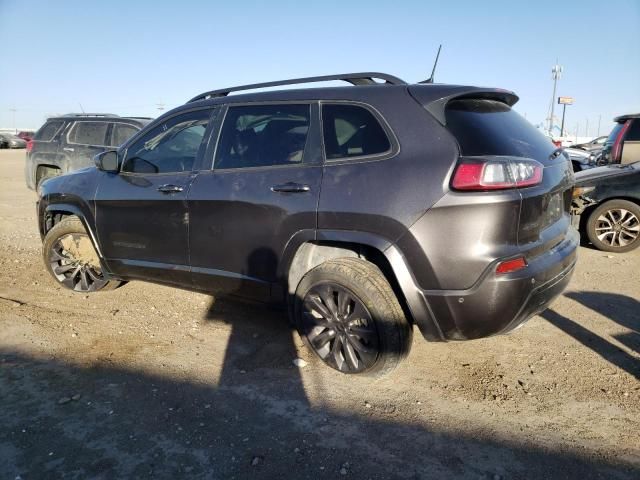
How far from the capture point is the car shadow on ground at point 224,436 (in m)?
2.30

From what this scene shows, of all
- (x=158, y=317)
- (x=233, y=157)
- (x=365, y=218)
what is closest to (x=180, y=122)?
(x=233, y=157)

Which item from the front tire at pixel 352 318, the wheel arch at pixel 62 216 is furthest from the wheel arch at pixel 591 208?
the wheel arch at pixel 62 216

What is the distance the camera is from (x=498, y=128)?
2.90 metres

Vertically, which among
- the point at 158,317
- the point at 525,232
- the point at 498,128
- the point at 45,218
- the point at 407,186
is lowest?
the point at 158,317

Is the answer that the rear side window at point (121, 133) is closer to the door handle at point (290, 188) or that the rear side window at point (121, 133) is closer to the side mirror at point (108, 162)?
the side mirror at point (108, 162)

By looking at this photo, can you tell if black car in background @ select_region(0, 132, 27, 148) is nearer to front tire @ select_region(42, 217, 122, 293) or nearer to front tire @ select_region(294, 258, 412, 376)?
front tire @ select_region(42, 217, 122, 293)

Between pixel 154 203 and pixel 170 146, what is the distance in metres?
0.50

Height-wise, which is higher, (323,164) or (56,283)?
(323,164)

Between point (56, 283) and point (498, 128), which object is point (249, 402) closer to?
point (498, 128)

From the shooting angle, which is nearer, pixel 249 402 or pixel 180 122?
pixel 249 402

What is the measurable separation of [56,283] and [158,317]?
1606 mm

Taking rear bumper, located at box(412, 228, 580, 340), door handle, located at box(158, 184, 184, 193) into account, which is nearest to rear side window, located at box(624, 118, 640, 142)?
rear bumper, located at box(412, 228, 580, 340)

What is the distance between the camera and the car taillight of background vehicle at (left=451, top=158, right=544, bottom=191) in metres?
2.56

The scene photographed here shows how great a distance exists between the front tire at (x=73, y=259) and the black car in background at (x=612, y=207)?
556 centimetres
